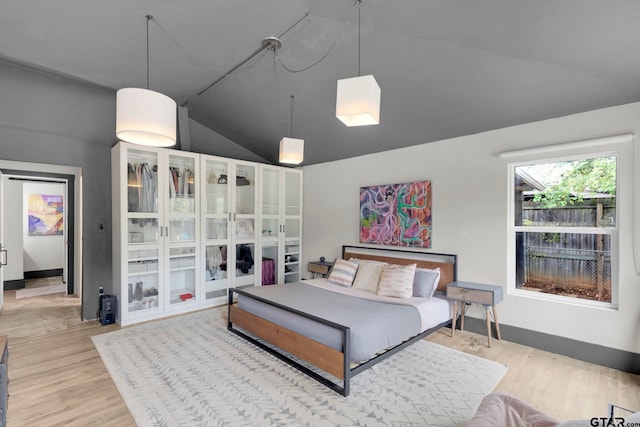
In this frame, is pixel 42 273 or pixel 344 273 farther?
pixel 42 273

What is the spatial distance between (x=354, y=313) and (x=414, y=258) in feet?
5.71

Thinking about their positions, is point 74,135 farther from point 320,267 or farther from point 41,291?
point 320,267

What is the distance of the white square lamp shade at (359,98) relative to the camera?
6.81ft

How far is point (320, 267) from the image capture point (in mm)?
5160

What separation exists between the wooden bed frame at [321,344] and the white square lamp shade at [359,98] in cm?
163

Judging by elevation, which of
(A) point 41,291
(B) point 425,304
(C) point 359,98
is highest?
(C) point 359,98

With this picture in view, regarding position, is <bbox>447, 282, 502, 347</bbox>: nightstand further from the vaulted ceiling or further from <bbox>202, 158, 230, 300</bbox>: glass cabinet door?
<bbox>202, 158, 230, 300</bbox>: glass cabinet door

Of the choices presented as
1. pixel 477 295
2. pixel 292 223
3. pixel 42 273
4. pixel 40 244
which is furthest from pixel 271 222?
pixel 42 273

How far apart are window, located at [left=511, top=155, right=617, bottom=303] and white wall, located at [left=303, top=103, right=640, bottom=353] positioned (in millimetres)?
146

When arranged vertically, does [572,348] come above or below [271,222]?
below

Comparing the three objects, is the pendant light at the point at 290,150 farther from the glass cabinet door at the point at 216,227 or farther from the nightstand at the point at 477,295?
the nightstand at the point at 477,295

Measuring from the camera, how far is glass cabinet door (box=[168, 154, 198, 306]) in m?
4.43

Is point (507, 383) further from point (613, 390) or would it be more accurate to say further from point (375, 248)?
point (375, 248)

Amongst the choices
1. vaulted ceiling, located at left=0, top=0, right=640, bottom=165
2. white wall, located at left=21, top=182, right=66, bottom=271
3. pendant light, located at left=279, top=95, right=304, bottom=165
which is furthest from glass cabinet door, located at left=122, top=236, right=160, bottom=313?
white wall, located at left=21, top=182, right=66, bottom=271
